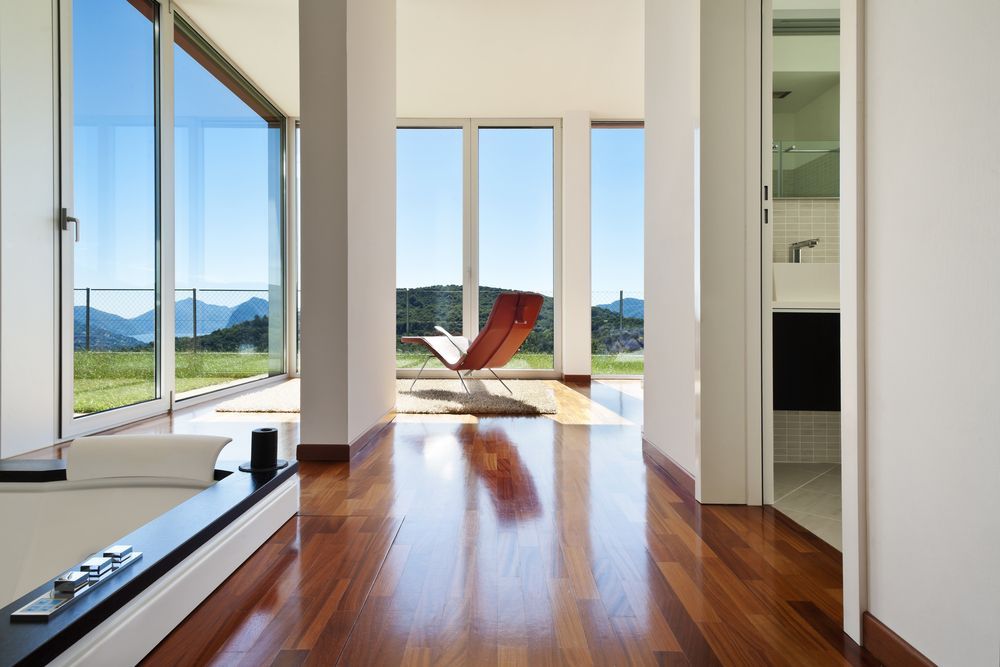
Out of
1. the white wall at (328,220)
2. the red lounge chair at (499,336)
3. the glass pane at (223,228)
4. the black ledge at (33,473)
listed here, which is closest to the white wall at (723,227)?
the white wall at (328,220)

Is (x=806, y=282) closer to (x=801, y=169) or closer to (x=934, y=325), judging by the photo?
(x=801, y=169)

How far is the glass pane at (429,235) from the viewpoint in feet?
20.1

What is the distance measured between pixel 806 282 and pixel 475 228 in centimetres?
416

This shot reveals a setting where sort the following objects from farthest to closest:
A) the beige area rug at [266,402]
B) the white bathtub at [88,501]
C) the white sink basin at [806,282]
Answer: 1. the beige area rug at [266,402]
2. the white sink basin at [806,282]
3. the white bathtub at [88,501]

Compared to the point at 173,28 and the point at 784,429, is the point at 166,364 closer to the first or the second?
the point at 173,28

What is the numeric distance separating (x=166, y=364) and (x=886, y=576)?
4.15 metres

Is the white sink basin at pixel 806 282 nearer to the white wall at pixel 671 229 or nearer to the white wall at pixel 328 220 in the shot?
the white wall at pixel 671 229

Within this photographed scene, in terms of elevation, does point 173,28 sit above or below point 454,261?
above

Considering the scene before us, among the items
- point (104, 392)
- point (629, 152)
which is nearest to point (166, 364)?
point (104, 392)

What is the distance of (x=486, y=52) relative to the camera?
4648 mm

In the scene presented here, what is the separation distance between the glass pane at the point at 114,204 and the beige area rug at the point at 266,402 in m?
0.53

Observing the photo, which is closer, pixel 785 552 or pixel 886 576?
pixel 886 576

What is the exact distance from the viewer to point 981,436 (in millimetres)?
807

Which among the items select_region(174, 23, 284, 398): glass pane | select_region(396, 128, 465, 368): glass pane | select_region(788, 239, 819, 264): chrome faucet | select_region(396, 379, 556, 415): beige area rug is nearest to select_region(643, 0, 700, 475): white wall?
select_region(788, 239, 819, 264): chrome faucet
